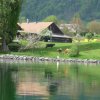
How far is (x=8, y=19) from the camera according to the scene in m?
76.8

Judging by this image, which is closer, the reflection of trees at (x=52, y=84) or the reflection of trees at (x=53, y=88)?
the reflection of trees at (x=53, y=88)

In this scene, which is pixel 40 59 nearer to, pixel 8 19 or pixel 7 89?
pixel 8 19

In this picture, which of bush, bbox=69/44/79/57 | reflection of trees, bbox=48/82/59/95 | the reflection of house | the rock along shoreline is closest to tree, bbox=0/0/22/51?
the rock along shoreline

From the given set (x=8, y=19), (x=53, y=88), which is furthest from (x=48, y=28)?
(x=53, y=88)

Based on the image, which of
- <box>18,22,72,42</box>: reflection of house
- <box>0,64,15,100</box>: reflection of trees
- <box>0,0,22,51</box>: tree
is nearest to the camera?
<box>0,64,15,100</box>: reflection of trees

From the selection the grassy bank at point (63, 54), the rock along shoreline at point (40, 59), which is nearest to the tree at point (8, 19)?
the grassy bank at point (63, 54)

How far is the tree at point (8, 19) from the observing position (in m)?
76.6

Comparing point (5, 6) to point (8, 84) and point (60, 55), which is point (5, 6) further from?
point (8, 84)

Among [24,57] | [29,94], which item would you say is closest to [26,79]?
[29,94]

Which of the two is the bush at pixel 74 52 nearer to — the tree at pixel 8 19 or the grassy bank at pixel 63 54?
the grassy bank at pixel 63 54

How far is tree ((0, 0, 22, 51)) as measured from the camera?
251 ft

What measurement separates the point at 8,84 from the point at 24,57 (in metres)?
36.3

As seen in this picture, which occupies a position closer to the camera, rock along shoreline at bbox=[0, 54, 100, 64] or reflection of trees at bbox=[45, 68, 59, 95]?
reflection of trees at bbox=[45, 68, 59, 95]

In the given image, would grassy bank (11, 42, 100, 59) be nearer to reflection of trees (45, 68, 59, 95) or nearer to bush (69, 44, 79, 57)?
bush (69, 44, 79, 57)
